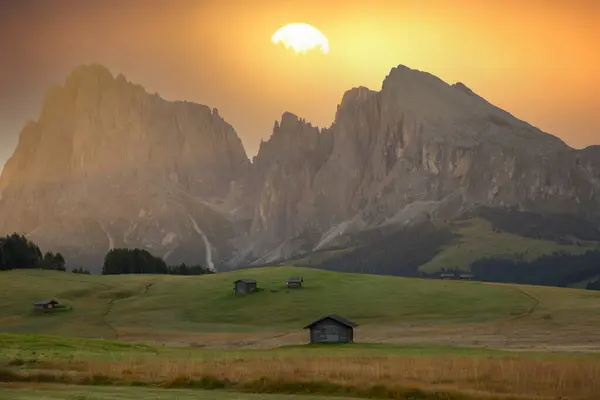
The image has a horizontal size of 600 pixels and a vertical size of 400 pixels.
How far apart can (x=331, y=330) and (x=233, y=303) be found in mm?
56772

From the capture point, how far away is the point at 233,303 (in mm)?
167625

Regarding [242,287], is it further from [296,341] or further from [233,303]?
[296,341]

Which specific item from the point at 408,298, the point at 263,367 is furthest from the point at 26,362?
the point at 408,298

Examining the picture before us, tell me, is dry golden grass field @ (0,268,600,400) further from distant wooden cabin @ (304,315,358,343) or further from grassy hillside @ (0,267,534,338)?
distant wooden cabin @ (304,315,358,343)

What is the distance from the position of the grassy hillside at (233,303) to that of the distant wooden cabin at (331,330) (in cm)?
2816

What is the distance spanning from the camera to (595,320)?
136 metres

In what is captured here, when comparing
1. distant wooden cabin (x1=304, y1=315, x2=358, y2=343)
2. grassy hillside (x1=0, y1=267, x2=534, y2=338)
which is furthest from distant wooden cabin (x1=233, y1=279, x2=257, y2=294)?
distant wooden cabin (x1=304, y1=315, x2=358, y2=343)

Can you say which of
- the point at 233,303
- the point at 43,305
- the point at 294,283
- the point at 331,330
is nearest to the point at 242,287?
the point at 233,303

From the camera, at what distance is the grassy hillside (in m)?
148

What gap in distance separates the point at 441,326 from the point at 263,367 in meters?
81.7

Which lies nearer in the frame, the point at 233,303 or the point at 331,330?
the point at 331,330

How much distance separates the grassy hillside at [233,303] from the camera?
148 meters

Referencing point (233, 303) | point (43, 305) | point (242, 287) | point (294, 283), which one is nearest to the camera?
point (43, 305)

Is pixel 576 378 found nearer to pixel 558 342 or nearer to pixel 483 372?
pixel 483 372
